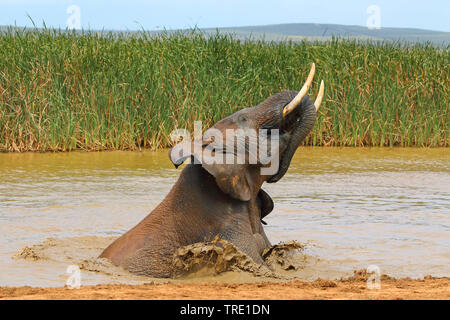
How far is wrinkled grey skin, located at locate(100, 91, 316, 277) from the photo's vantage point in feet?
17.9

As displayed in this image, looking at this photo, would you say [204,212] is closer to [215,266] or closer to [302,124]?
[215,266]

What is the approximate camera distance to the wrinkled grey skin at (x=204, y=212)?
546cm

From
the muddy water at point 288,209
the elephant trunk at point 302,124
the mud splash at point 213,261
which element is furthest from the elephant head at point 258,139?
the muddy water at point 288,209

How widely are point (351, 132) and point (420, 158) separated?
1.93m

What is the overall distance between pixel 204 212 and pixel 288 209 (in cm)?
345

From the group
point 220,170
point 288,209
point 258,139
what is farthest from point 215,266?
point 288,209

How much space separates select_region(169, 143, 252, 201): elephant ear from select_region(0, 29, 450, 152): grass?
29.0 feet

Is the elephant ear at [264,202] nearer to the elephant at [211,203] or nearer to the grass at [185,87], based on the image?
the elephant at [211,203]

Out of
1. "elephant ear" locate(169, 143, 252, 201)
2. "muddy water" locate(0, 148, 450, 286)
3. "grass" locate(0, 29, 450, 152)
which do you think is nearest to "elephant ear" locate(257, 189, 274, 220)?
"elephant ear" locate(169, 143, 252, 201)

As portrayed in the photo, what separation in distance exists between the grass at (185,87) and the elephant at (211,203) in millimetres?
8669

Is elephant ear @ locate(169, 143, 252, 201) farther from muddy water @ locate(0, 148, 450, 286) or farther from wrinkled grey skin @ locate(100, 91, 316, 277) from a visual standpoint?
muddy water @ locate(0, 148, 450, 286)

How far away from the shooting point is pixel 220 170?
5332 mm
